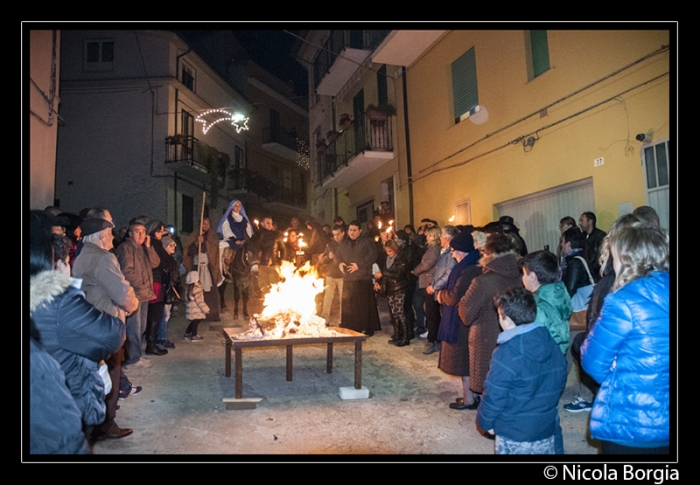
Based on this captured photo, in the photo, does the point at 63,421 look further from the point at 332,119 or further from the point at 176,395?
the point at 332,119

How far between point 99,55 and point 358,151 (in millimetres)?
14740

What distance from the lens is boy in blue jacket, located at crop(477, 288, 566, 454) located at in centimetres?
323

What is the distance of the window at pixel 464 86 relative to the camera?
11.5 metres

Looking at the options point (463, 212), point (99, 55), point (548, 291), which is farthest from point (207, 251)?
point (99, 55)

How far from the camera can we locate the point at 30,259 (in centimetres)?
259

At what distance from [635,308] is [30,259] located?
130 inches

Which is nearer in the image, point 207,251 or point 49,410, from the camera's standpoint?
point 49,410

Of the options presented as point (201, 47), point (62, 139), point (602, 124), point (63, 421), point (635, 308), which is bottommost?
point (63, 421)

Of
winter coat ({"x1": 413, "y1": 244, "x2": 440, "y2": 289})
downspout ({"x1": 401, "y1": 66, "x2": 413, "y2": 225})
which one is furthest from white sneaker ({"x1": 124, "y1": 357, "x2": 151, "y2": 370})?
downspout ({"x1": 401, "y1": 66, "x2": 413, "y2": 225})

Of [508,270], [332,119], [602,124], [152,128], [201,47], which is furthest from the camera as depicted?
[201,47]

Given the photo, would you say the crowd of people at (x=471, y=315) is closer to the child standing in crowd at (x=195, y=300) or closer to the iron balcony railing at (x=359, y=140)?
the child standing in crowd at (x=195, y=300)

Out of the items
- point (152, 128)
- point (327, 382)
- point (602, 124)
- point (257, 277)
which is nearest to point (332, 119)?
point (152, 128)

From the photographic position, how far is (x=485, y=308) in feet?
15.6

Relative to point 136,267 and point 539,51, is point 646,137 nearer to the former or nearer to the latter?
point 539,51
